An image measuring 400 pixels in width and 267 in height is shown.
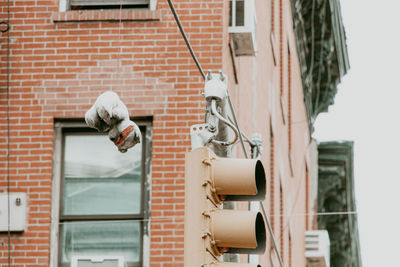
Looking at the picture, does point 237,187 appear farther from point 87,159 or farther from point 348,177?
point 348,177

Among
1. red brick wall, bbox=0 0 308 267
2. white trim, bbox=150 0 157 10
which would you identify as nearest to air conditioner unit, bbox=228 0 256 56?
red brick wall, bbox=0 0 308 267

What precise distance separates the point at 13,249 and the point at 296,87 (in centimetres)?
1732

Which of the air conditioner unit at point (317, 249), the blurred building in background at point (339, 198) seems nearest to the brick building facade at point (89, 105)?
the air conditioner unit at point (317, 249)

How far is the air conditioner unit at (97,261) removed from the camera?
13.0 meters

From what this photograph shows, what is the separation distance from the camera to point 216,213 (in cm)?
762

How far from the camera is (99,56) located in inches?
563

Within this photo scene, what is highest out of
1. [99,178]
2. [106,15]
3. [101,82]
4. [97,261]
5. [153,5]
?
[153,5]

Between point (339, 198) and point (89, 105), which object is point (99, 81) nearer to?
point (89, 105)

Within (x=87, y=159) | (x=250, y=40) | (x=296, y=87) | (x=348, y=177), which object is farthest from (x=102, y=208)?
(x=348, y=177)

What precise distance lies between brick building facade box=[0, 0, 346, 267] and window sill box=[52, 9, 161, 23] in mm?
12

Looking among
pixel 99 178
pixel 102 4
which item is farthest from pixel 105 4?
pixel 99 178

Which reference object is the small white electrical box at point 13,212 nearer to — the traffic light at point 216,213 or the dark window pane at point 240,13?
the dark window pane at point 240,13

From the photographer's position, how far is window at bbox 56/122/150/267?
45.9ft

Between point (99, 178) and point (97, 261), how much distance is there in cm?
151
